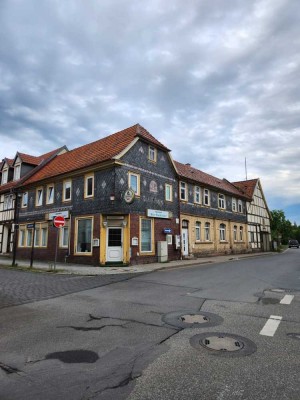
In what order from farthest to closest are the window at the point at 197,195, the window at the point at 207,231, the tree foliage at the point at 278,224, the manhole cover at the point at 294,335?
the tree foliage at the point at 278,224
the window at the point at 207,231
the window at the point at 197,195
the manhole cover at the point at 294,335

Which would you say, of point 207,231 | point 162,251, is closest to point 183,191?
point 207,231

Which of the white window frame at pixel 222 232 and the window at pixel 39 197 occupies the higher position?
the window at pixel 39 197

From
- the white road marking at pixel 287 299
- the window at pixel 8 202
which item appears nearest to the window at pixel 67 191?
the window at pixel 8 202

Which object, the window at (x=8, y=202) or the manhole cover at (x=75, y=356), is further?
the window at (x=8, y=202)

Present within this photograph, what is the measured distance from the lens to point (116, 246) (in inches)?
752

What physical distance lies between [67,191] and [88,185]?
2.43m

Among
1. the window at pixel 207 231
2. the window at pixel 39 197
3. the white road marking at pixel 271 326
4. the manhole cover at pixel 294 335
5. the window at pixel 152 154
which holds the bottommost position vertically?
the manhole cover at pixel 294 335

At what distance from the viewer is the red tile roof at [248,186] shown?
40.1 meters

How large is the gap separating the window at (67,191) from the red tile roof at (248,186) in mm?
25538

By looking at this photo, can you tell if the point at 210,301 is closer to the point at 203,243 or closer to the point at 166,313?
the point at 166,313

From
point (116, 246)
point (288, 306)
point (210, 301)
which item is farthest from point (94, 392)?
point (116, 246)

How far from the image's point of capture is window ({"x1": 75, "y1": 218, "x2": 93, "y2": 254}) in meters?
19.8

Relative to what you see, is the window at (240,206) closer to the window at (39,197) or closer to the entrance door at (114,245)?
the entrance door at (114,245)

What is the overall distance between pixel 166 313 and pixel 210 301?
70.6 inches
